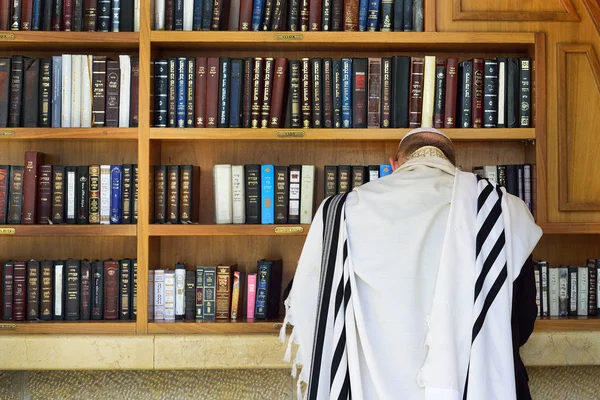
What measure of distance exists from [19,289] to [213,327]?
752 millimetres

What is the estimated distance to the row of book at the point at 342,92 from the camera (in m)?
2.87

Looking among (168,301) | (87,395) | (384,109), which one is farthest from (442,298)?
(87,395)

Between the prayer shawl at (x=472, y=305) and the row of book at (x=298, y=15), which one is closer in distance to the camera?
the prayer shawl at (x=472, y=305)

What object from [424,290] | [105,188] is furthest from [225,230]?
[424,290]

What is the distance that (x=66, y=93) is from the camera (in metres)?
2.88

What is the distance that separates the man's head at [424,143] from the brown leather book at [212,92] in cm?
88

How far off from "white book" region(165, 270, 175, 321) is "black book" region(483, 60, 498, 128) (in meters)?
1.32

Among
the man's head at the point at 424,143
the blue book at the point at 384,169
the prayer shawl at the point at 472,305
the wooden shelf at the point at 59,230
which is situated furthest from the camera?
the blue book at the point at 384,169

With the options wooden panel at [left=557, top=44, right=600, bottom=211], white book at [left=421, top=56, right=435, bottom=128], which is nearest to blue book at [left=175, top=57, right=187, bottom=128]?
white book at [left=421, top=56, right=435, bottom=128]

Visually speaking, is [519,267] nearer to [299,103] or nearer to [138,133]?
[299,103]

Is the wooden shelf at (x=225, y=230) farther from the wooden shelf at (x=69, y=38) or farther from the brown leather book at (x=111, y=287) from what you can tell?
the wooden shelf at (x=69, y=38)

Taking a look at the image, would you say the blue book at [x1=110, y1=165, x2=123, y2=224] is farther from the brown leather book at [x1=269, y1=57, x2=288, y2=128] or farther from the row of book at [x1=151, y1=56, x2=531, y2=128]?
the brown leather book at [x1=269, y1=57, x2=288, y2=128]

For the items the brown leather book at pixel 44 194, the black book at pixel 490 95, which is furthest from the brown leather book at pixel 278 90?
the brown leather book at pixel 44 194

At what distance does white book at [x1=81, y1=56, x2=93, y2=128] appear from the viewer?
2.87 m
